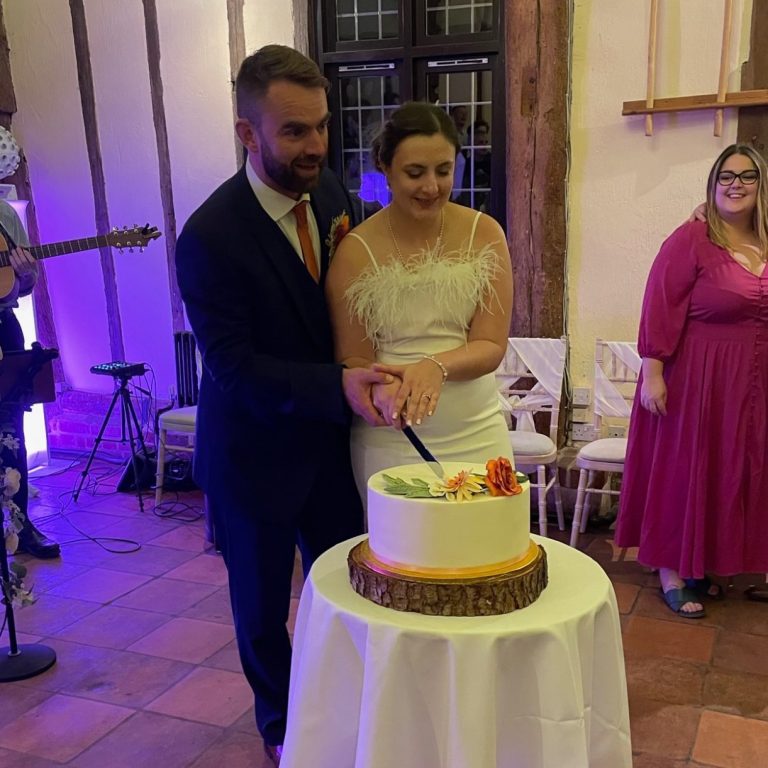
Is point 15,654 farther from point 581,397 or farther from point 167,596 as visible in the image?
point 581,397

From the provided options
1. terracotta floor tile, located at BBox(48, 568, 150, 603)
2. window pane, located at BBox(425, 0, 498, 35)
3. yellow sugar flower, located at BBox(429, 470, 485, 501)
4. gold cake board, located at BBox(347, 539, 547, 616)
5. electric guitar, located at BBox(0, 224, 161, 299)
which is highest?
window pane, located at BBox(425, 0, 498, 35)

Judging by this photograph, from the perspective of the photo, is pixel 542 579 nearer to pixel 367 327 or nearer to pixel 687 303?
pixel 367 327

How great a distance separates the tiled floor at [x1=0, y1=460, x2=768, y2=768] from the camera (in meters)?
2.16

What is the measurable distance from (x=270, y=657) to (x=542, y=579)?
2.67ft

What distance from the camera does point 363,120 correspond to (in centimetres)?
421

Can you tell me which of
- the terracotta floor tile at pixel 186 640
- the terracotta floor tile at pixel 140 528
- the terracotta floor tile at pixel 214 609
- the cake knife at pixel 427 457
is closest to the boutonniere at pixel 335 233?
the cake knife at pixel 427 457

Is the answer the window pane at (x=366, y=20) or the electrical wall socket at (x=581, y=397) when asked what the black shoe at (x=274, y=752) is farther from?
the window pane at (x=366, y=20)

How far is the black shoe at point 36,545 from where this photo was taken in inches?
143

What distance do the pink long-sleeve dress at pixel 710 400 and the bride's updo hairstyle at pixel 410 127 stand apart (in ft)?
4.77

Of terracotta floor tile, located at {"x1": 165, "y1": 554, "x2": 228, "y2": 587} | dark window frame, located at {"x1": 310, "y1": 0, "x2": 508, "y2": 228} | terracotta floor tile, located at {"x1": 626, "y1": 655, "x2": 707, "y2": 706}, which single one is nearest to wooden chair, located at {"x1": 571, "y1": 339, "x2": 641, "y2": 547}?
dark window frame, located at {"x1": 310, "y1": 0, "x2": 508, "y2": 228}

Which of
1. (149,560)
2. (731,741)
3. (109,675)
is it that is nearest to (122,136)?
(149,560)

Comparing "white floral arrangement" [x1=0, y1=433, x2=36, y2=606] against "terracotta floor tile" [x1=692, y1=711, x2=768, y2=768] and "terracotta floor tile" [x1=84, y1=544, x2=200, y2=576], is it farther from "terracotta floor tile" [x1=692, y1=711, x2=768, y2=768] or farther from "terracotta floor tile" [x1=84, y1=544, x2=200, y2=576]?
"terracotta floor tile" [x1=692, y1=711, x2=768, y2=768]

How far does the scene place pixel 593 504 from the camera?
389 centimetres

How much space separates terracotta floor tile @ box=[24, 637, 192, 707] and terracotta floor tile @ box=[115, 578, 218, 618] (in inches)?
13.5
